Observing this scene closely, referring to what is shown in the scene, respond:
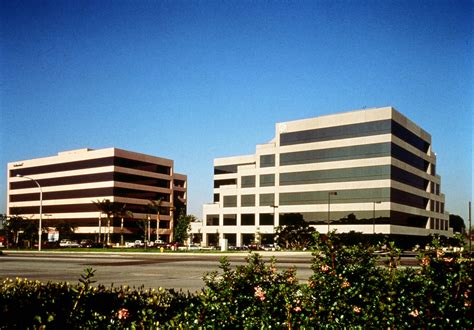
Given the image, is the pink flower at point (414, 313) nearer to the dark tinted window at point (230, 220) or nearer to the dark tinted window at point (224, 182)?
the dark tinted window at point (230, 220)

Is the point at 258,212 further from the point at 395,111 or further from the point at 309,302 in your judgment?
the point at 309,302

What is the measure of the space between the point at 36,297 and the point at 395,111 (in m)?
82.3

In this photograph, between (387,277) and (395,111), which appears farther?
(395,111)

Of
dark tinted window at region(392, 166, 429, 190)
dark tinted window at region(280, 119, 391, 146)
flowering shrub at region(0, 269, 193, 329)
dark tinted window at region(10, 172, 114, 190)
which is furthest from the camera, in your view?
dark tinted window at region(10, 172, 114, 190)

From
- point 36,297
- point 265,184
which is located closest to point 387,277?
point 36,297

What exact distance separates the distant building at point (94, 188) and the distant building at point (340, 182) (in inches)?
673

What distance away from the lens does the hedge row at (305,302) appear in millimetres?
5160

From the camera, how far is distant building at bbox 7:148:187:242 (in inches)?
4272

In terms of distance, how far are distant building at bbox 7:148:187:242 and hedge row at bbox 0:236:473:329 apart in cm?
9762

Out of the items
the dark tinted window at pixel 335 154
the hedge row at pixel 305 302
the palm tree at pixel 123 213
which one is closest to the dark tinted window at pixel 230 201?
the dark tinted window at pixel 335 154

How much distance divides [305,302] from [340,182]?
79.8 metres

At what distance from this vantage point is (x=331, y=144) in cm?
8581

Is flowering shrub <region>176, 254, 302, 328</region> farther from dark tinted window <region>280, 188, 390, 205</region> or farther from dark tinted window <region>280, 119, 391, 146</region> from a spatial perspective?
dark tinted window <region>280, 119, 391, 146</region>

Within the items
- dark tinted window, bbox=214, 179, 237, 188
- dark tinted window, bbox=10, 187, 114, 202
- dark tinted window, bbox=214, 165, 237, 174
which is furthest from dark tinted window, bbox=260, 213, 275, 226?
dark tinted window, bbox=10, 187, 114, 202
